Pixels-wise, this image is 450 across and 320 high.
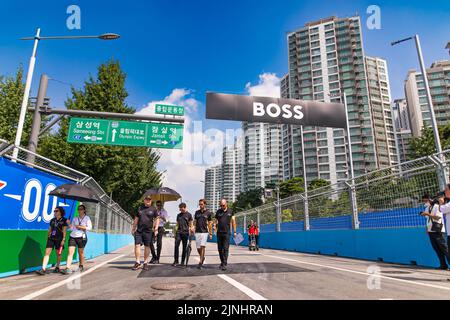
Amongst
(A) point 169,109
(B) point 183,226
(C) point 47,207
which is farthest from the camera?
(A) point 169,109

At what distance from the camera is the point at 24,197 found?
23.9 ft

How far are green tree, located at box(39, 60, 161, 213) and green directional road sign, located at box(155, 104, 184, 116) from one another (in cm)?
825

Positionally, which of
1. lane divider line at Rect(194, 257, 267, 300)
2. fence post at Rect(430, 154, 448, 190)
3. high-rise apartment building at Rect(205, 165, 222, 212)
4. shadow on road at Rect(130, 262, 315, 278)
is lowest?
shadow on road at Rect(130, 262, 315, 278)

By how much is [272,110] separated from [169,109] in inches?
193

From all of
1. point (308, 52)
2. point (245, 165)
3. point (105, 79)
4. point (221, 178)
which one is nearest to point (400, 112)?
point (308, 52)

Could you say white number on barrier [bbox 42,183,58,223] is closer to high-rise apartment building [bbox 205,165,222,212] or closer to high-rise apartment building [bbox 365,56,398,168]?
high-rise apartment building [bbox 365,56,398,168]

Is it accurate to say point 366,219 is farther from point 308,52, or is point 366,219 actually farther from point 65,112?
point 308,52

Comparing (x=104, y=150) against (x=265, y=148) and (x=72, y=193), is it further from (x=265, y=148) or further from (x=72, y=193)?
(x=265, y=148)

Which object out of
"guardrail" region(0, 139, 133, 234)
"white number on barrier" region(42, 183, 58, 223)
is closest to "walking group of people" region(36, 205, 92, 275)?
"white number on barrier" region(42, 183, 58, 223)

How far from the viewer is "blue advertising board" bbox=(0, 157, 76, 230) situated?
6602mm

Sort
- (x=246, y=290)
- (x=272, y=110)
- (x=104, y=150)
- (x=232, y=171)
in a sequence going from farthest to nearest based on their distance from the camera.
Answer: (x=232, y=171) < (x=104, y=150) < (x=272, y=110) < (x=246, y=290)

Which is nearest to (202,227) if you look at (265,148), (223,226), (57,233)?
(223,226)

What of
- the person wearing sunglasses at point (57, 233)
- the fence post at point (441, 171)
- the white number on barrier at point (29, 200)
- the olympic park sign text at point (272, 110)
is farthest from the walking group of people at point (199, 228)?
the fence post at point (441, 171)
